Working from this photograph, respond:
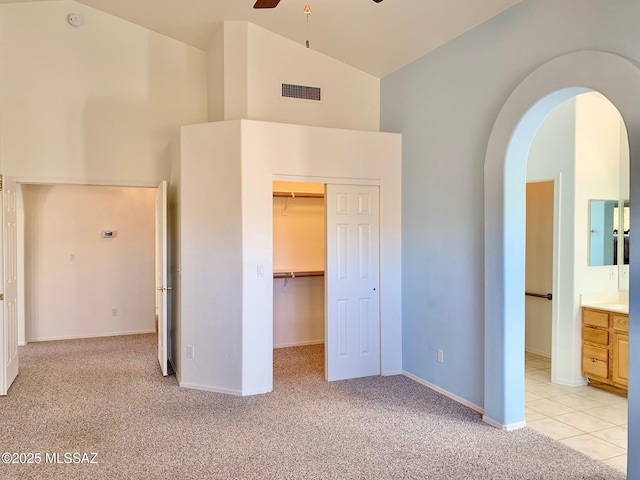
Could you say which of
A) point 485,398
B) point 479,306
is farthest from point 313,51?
point 485,398

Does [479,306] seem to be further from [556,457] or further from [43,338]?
[43,338]

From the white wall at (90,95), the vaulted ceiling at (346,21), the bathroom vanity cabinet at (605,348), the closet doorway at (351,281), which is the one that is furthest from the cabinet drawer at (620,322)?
the white wall at (90,95)

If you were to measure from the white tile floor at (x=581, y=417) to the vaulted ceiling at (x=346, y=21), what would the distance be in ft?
11.0

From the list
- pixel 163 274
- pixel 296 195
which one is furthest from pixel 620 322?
pixel 163 274

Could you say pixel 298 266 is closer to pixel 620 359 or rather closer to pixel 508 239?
pixel 508 239

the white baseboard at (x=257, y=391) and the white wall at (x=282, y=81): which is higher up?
the white wall at (x=282, y=81)

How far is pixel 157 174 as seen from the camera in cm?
525

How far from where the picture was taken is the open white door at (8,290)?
4.11 meters

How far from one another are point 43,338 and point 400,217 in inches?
212

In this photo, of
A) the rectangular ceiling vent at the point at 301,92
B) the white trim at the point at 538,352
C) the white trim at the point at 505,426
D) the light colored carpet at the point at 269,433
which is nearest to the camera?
the light colored carpet at the point at 269,433

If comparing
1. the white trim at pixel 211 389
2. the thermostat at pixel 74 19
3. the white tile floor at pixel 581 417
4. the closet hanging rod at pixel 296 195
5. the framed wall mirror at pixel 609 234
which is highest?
the thermostat at pixel 74 19

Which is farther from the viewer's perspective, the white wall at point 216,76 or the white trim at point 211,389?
the white wall at point 216,76

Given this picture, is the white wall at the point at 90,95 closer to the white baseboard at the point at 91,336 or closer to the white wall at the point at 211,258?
the white wall at the point at 211,258

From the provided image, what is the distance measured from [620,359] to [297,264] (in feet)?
12.4
